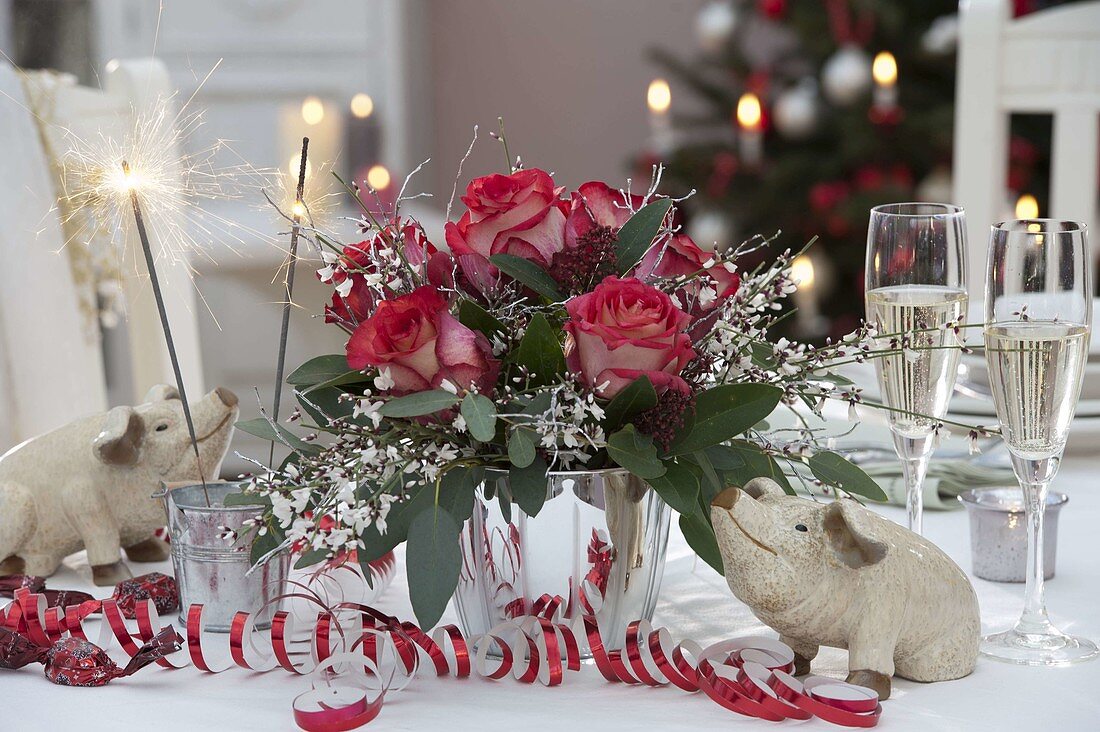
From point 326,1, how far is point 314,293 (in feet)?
3.70

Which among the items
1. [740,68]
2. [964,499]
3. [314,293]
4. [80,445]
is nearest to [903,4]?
[740,68]

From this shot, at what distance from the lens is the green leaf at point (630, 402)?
0.67 m

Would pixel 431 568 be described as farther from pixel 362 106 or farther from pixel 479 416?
pixel 362 106

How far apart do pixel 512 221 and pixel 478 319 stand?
0.06m

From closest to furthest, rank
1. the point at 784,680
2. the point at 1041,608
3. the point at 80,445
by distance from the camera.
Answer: the point at 784,680
the point at 1041,608
the point at 80,445

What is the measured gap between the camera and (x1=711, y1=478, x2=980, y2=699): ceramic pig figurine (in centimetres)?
68

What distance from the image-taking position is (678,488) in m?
0.70

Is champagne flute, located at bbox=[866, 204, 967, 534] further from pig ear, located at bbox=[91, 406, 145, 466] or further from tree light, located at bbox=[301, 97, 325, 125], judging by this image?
tree light, located at bbox=[301, 97, 325, 125]

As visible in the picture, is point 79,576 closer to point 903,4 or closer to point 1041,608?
point 1041,608

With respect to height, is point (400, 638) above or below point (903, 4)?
below

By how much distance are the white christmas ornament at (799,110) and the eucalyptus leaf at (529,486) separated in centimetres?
281

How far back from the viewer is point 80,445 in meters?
0.89

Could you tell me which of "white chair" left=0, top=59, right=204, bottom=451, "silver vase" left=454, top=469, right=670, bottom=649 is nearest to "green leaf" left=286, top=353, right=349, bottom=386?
"silver vase" left=454, top=469, right=670, bottom=649

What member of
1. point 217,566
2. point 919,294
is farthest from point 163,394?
point 919,294
